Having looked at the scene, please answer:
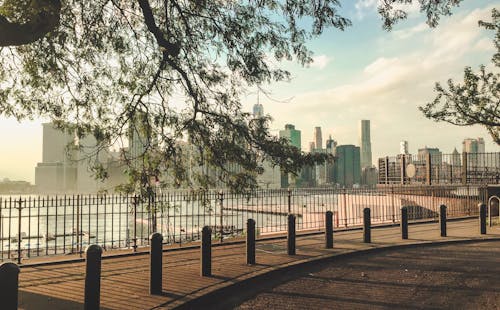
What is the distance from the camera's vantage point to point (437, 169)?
99.1 feet

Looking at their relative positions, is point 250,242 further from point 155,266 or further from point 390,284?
point 390,284

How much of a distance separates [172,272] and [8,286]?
14.7 ft

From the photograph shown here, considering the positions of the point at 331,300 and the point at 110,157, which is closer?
the point at 331,300

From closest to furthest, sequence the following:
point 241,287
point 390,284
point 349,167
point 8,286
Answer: point 8,286
point 241,287
point 390,284
point 349,167

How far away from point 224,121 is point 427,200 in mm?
18373

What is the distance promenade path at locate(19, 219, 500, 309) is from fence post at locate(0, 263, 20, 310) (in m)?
2.08

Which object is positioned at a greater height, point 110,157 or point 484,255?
point 110,157

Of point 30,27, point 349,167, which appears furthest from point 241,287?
point 349,167

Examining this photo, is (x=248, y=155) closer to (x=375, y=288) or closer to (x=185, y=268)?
(x=185, y=268)

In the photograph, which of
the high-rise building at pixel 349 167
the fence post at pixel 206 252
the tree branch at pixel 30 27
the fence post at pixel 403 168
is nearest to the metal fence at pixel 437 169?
the fence post at pixel 403 168

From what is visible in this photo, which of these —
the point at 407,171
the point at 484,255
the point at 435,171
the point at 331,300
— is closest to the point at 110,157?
the point at 331,300

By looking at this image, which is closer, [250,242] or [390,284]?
[390,284]

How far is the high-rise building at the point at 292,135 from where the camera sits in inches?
337

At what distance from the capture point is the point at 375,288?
24.7 feet
